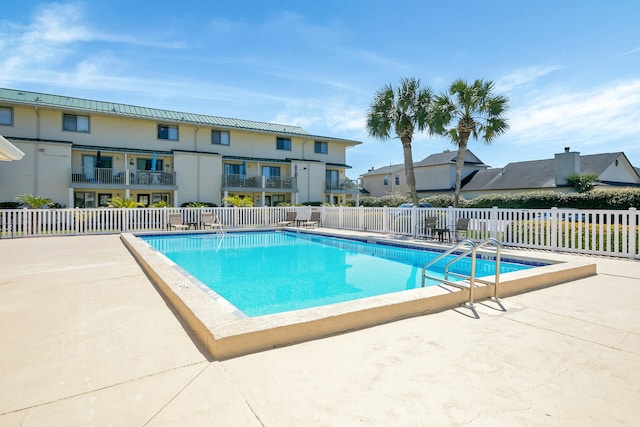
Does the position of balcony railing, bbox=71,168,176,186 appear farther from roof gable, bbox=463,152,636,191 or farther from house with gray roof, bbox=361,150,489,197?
roof gable, bbox=463,152,636,191

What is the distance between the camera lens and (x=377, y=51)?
15516 mm

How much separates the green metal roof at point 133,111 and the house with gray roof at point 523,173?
10817 mm

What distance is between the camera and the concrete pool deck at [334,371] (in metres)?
2.19

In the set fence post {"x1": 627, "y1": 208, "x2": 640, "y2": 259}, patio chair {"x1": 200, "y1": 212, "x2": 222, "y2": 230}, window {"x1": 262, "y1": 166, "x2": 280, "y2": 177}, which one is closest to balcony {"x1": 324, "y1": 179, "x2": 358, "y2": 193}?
window {"x1": 262, "y1": 166, "x2": 280, "y2": 177}

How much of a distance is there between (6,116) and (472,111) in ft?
91.3

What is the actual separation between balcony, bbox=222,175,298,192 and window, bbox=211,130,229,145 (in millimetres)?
3044

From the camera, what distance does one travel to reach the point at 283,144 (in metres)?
31.3

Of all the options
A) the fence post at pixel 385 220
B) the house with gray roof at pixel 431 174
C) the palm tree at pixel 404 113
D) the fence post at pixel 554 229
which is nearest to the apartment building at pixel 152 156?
the house with gray roof at pixel 431 174

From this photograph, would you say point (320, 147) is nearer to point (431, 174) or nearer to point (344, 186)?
point (344, 186)

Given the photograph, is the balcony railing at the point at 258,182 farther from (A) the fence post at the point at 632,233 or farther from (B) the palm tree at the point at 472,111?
(A) the fence post at the point at 632,233

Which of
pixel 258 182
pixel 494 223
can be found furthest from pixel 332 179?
pixel 494 223

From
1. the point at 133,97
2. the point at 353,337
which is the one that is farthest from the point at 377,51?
the point at 133,97

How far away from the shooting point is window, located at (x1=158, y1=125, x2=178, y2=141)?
26562 mm

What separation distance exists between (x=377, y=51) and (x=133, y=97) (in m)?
19.9
